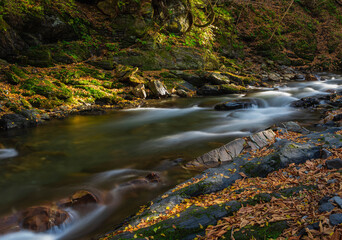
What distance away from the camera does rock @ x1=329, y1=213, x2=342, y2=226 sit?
173cm

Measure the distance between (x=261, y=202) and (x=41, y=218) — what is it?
329cm

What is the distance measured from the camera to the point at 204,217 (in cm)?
247

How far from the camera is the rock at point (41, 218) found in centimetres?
347

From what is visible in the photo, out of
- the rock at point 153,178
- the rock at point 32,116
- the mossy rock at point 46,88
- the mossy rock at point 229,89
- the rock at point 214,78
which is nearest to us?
the rock at point 153,178

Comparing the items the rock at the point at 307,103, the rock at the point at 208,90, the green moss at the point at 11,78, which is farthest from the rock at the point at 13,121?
the rock at the point at 307,103

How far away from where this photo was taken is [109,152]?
268 inches

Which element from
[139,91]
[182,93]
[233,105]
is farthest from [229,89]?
[139,91]

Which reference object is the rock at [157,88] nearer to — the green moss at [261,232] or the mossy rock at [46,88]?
the mossy rock at [46,88]

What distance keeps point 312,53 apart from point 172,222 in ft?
98.7

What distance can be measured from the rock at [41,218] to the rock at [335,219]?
11.9 feet

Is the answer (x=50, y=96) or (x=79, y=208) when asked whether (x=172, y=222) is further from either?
(x=50, y=96)

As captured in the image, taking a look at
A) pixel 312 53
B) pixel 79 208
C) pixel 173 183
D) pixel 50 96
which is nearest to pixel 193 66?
pixel 50 96

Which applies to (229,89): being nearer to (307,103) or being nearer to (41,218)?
(307,103)

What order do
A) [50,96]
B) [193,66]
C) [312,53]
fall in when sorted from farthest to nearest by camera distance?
[312,53] < [193,66] < [50,96]
